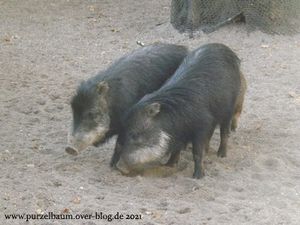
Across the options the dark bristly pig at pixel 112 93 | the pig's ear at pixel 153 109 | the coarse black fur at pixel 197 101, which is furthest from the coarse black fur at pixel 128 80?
the pig's ear at pixel 153 109

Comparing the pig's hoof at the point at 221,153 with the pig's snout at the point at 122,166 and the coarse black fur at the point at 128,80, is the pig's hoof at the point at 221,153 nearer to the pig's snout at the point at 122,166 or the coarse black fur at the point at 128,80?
the coarse black fur at the point at 128,80

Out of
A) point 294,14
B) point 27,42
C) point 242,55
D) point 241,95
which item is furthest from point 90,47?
point 241,95

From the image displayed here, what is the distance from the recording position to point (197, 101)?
5512 millimetres

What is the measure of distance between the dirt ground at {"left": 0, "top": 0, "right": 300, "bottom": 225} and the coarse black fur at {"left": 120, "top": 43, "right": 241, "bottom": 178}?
0.35m

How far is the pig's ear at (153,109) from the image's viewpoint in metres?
5.33

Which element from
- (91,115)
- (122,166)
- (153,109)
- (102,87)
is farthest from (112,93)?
(122,166)

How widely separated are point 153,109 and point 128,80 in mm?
647

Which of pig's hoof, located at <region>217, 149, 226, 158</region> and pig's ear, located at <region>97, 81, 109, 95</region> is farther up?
pig's ear, located at <region>97, 81, 109, 95</region>

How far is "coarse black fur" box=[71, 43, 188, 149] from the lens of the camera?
5.59 metres

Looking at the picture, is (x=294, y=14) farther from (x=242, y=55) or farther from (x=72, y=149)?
(x=72, y=149)

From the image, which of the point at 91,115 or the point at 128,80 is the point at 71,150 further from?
the point at 128,80

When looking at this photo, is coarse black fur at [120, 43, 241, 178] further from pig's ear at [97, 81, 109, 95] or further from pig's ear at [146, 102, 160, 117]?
pig's ear at [97, 81, 109, 95]

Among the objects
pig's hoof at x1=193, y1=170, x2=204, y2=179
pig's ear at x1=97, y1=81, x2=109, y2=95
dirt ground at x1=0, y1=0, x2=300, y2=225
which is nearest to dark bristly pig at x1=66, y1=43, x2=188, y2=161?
pig's ear at x1=97, y1=81, x2=109, y2=95

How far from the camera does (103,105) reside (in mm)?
5656
